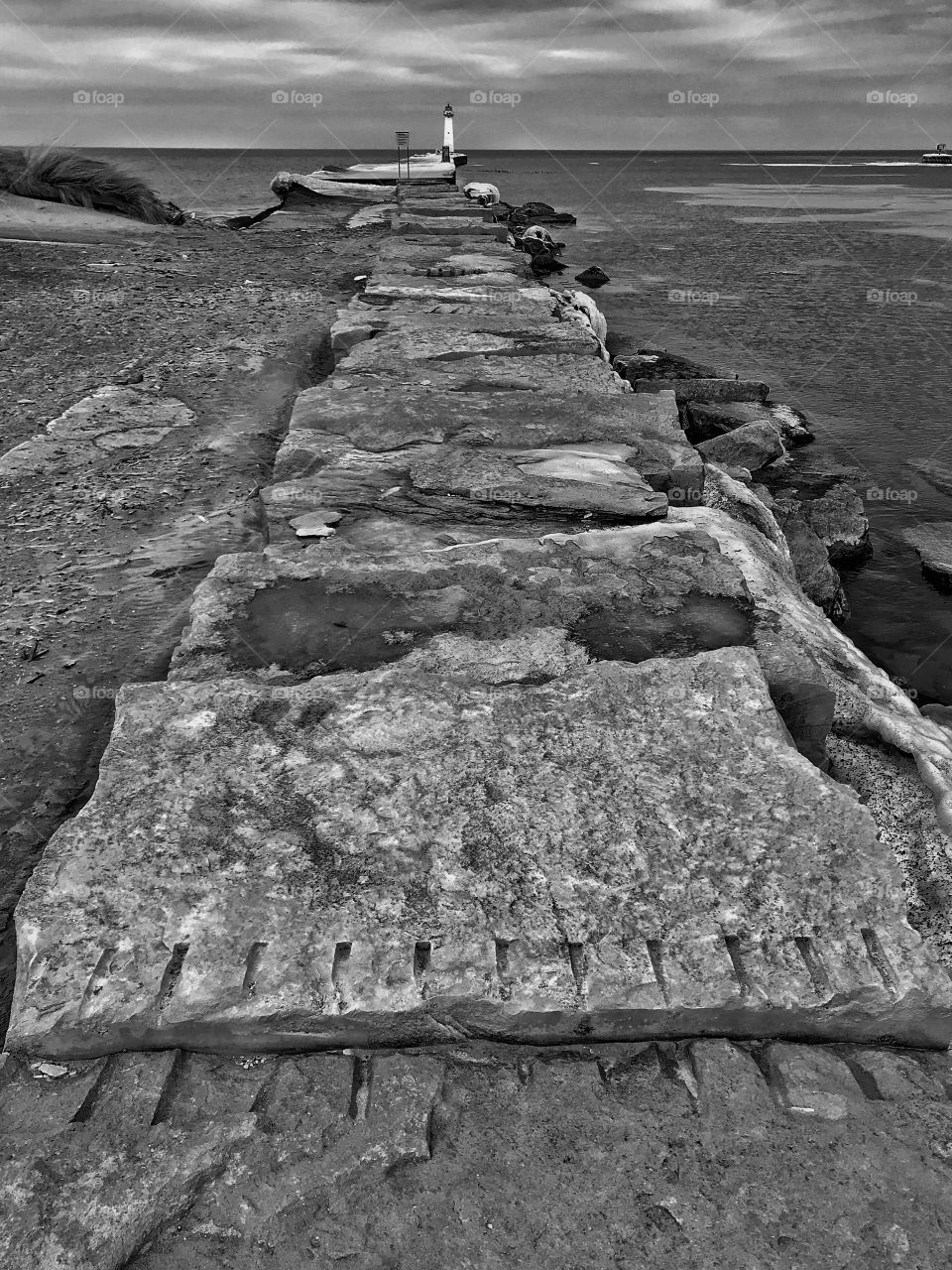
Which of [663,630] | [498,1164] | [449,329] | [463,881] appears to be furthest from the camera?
[449,329]

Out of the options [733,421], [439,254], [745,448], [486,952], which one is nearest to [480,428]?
[486,952]

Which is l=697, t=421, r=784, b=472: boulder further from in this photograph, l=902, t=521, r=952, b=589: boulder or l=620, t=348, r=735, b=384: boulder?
l=620, t=348, r=735, b=384: boulder

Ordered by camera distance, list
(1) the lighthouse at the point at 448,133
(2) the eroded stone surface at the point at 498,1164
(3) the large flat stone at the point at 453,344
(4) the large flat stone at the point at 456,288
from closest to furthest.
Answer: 1. (2) the eroded stone surface at the point at 498,1164
2. (3) the large flat stone at the point at 453,344
3. (4) the large flat stone at the point at 456,288
4. (1) the lighthouse at the point at 448,133

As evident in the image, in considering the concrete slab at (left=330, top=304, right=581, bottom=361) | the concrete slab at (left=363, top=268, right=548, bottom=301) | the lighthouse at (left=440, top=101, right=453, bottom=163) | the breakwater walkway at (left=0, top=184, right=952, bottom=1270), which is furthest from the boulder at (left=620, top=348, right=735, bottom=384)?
the lighthouse at (left=440, top=101, right=453, bottom=163)

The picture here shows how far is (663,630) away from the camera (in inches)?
86.0

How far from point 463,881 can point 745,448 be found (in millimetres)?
5602

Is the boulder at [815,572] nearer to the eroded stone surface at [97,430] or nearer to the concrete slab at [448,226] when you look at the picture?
the eroded stone surface at [97,430]

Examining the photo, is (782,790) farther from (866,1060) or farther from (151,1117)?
(151,1117)

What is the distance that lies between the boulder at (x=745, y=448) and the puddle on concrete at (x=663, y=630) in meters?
4.47

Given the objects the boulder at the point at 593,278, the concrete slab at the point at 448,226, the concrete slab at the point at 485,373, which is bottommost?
the boulder at the point at 593,278

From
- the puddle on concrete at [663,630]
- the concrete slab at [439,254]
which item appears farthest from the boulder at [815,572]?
the concrete slab at [439,254]

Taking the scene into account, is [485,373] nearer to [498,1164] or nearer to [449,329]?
[449,329]

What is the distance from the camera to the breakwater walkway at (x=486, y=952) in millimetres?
1215

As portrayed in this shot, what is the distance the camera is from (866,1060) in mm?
1436
